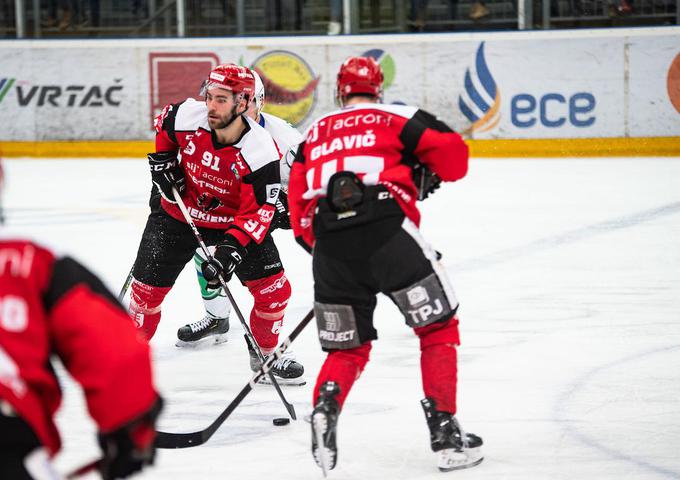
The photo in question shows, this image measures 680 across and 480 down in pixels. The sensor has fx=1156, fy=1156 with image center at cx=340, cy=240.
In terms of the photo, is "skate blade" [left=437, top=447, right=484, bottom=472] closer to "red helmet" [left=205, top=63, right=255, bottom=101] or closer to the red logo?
"red helmet" [left=205, top=63, right=255, bottom=101]

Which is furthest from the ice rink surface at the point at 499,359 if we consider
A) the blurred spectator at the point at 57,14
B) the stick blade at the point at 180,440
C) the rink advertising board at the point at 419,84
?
the blurred spectator at the point at 57,14

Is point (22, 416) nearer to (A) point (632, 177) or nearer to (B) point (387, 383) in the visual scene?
(B) point (387, 383)

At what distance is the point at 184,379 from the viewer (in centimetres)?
409

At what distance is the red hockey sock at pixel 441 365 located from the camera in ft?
9.59

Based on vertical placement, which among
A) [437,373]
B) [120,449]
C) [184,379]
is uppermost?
[120,449]

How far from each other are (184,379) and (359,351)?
50.5 inches

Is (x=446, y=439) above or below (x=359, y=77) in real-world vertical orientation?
below

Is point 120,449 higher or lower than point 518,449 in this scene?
higher

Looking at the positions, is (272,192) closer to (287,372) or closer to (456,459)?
(287,372)

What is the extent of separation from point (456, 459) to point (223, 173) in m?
1.43

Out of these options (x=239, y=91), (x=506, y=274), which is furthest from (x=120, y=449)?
(x=506, y=274)

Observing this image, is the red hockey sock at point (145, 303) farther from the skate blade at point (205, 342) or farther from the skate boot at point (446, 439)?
the skate boot at point (446, 439)

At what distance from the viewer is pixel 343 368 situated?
9.59 feet

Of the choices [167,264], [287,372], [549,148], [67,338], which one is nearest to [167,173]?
[167,264]
